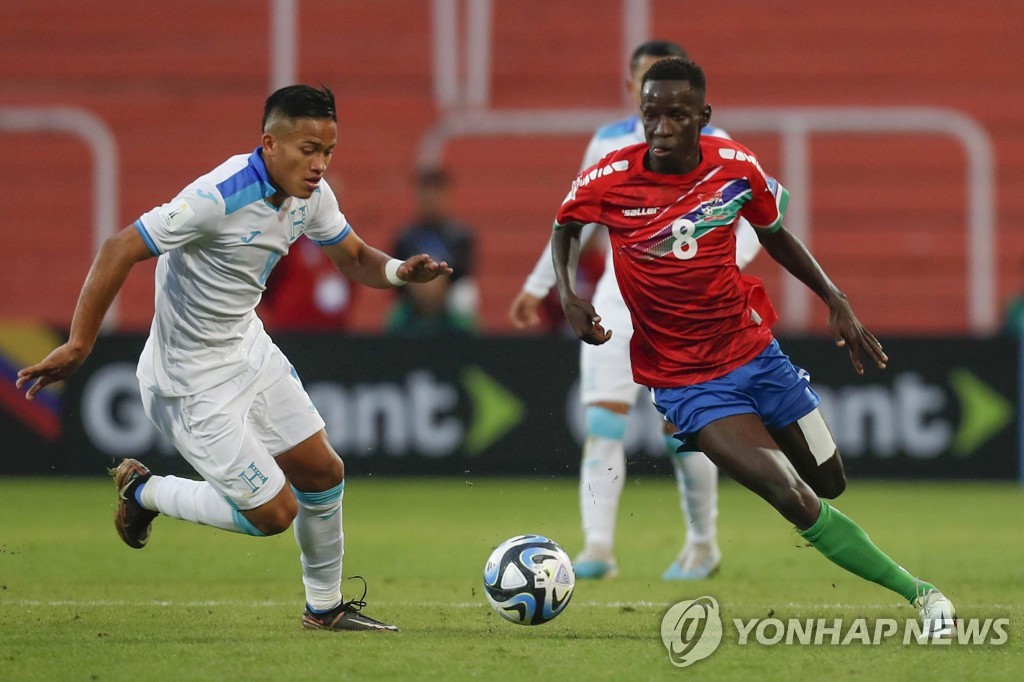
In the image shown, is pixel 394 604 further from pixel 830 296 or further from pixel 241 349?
pixel 830 296

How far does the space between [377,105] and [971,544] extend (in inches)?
375

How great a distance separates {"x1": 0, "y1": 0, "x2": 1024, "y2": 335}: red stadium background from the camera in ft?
53.6

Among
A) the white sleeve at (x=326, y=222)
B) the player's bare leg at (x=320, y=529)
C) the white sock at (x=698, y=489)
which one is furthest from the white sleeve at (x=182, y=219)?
the white sock at (x=698, y=489)

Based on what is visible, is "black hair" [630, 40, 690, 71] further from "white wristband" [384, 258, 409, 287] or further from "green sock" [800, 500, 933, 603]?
"green sock" [800, 500, 933, 603]

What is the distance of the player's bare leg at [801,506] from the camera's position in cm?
545

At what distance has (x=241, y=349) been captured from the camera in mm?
5891

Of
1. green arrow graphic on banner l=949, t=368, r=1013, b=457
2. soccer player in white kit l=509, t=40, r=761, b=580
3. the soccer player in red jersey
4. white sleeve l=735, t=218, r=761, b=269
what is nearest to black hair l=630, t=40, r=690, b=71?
soccer player in white kit l=509, t=40, r=761, b=580

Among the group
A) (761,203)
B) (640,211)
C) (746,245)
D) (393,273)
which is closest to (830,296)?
(761,203)

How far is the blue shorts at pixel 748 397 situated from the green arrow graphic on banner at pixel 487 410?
6.42 metres

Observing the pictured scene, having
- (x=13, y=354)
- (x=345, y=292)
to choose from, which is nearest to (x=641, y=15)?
(x=345, y=292)

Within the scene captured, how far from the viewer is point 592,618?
6207 millimetres

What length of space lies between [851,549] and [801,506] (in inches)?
10.6

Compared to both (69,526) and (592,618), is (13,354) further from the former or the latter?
(592,618)

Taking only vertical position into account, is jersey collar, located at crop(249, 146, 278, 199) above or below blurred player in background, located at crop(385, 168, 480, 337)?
above
